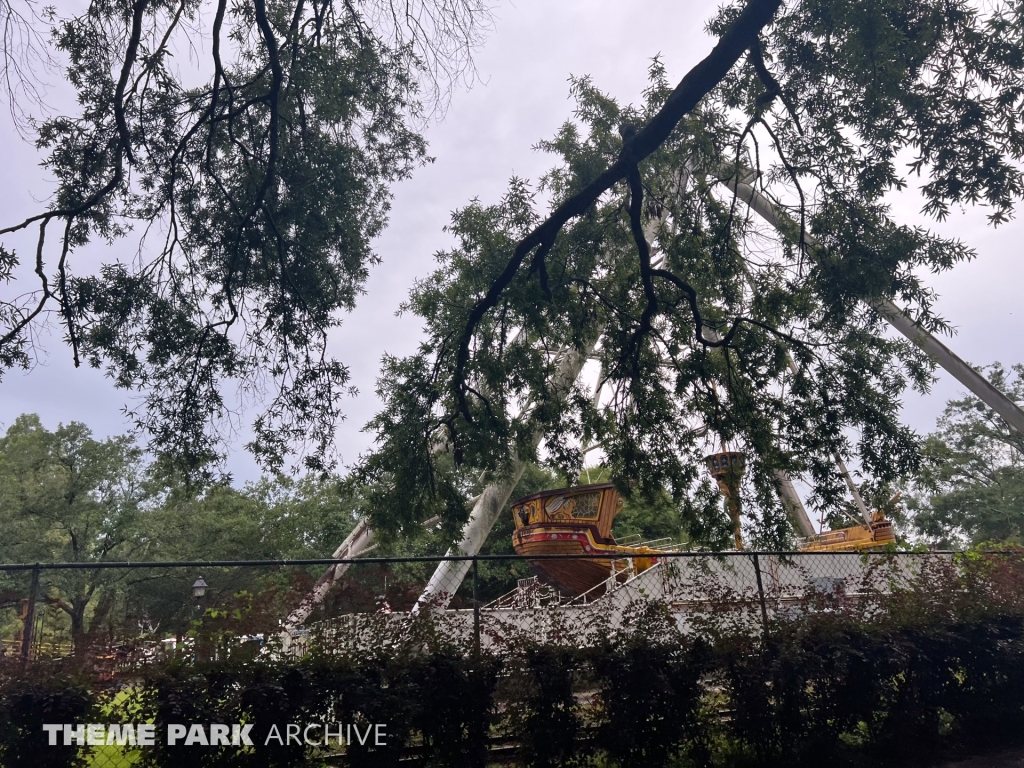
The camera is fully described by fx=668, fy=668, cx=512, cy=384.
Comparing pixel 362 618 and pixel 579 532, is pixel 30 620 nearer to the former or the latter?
pixel 362 618

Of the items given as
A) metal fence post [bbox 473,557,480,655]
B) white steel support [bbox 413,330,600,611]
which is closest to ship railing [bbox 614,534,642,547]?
white steel support [bbox 413,330,600,611]

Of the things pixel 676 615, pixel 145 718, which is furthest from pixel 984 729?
pixel 145 718

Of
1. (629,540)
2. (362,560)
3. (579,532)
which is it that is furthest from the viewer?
(629,540)

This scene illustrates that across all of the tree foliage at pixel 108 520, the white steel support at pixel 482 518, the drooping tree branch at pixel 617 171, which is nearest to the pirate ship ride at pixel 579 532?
the white steel support at pixel 482 518

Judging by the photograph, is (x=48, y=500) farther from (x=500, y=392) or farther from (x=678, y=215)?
(x=678, y=215)

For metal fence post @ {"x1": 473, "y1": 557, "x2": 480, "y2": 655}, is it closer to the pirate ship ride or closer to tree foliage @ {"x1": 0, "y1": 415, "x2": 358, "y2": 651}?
the pirate ship ride

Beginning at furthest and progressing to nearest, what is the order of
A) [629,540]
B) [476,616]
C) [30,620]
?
[629,540] < [476,616] < [30,620]

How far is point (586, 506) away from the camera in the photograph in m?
22.7

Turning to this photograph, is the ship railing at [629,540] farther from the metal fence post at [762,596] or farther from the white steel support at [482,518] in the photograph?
the metal fence post at [762,596]

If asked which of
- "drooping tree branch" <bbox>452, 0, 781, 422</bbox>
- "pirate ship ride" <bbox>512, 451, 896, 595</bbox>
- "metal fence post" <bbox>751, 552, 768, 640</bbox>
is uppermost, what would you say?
"drooping tree branch" <bbox>452, 0, 781, 422</bbox>

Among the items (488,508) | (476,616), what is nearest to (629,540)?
(488,508)

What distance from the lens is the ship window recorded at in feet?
74.0

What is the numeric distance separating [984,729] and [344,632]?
6.83m

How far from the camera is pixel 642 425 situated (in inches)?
362
